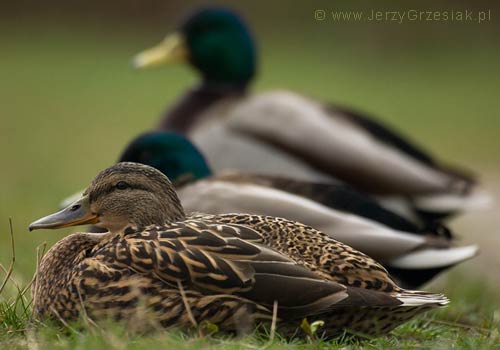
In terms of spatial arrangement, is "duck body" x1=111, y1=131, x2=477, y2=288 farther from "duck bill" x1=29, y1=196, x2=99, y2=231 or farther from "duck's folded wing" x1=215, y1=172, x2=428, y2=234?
"duck bill" x1=29, y1=196, x2=99, y2=231

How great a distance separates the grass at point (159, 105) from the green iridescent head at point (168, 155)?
83 cm

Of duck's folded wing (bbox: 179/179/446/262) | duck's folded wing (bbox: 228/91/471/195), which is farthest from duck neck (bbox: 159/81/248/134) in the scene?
duck's folded wing (bbox: 179/179/446/262)

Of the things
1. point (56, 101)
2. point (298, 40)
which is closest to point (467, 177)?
point (56, 101)

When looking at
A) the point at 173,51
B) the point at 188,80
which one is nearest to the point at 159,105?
the point at 188,80

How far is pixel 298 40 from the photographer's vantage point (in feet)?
88.7

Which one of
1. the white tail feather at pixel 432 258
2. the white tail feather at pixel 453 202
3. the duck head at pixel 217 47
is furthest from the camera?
the duck head at pixel 217 47

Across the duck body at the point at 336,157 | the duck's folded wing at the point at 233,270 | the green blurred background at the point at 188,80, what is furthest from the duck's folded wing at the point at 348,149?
the duck's folded wing at the point at 233,270

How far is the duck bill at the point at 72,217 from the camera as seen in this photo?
14.0 feet

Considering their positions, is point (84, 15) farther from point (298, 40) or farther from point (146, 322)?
point (146, 322)

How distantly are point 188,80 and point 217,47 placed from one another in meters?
14.2

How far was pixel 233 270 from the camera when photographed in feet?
12.6

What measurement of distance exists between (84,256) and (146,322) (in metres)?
0.41

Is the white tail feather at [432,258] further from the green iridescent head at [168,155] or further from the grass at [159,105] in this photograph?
the green iridescent head at [168,155]

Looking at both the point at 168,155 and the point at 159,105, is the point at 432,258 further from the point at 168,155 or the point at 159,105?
the point at 159,105
